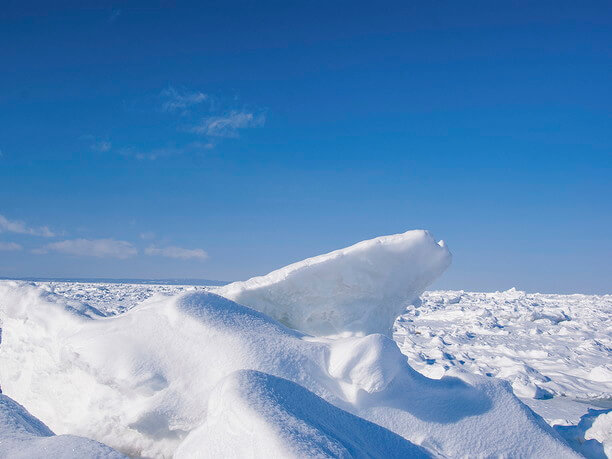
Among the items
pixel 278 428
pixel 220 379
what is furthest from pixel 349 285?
pixel 278 428

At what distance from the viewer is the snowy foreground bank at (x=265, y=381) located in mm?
1863

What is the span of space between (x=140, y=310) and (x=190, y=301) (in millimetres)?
361

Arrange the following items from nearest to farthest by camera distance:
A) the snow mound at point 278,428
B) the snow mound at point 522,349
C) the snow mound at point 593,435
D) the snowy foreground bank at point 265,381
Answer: the snow mound at point 278,428
the snowy foreground bank at point 265,381
the snow mound at point 593,435
the snow mound at point 522,349

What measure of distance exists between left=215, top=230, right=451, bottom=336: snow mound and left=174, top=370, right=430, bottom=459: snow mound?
6.40ft

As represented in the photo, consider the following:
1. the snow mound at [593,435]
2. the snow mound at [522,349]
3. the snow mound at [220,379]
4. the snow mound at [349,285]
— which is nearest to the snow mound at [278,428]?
the snow mound at [220,379]

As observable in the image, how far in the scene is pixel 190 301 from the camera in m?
3.04

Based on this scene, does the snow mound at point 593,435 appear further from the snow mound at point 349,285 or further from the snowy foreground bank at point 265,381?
the snow mound at point 349,285

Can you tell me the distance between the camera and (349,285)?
4.22m

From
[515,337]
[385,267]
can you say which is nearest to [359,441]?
[385,267]

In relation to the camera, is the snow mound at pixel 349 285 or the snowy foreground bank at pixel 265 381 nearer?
the snowy foreground bank at pixel 265 381

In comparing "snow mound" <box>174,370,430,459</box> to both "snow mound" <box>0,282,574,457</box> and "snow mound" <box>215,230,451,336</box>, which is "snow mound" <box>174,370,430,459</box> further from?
"snow mound" <box>215,230,451,336</box>

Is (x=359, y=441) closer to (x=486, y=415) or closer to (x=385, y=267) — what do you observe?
(x=486, y=415)

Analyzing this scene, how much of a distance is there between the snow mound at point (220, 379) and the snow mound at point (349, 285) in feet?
3.15

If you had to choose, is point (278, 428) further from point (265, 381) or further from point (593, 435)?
point (593, 435)
